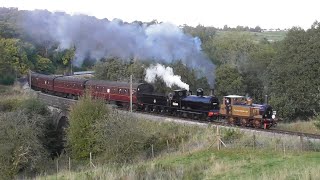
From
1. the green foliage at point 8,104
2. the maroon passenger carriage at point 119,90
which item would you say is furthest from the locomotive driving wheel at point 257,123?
the green foliage at point 8,104

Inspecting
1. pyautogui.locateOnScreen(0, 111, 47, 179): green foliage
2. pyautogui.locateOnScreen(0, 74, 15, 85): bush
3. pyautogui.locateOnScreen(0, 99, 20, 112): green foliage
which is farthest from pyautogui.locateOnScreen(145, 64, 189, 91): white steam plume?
pyautogui.locateOnScreen(0, 74, 15, 85): bush

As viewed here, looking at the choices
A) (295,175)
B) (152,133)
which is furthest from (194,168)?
(152,133)

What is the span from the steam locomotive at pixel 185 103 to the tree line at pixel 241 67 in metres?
4.59

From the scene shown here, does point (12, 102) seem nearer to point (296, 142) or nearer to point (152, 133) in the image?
point (152, 133)

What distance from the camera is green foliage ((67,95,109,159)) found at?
30641mm

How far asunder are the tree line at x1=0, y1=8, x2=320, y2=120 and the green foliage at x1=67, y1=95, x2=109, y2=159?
12509 mm

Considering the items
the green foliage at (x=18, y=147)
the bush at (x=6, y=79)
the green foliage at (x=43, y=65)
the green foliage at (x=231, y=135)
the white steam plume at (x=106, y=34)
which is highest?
the white steam plume at (x=106, y=34)

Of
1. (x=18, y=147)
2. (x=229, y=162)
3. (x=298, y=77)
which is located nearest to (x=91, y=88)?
(x=18, y=147)

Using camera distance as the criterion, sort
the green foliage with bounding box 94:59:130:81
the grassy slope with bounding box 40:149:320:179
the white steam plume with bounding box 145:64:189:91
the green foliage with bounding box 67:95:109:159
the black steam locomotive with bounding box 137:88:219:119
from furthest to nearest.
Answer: the green foliage with bounding box 94:59:130:81 → the white steam plume with bounding box 145:64:189:91 → the black steam locomotive with bounding box 137:88:219:119 → the green foliage with bounding box 67:95:109:159 → the grassy slope with bounding box 40:149:320:179

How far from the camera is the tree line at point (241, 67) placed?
44.3 metres

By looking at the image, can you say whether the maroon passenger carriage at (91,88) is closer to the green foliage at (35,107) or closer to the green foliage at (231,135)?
the green foliage at (35,107)

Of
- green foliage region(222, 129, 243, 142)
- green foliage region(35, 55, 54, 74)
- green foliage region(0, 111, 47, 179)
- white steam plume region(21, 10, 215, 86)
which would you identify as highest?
white steam plume region(21, 10, 215, 86)

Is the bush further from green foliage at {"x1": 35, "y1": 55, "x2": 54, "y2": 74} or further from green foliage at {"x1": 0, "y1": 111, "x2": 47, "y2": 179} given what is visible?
green foliage at {"x1": 0, "y1": 111, "x2": 47, "y2": 179}

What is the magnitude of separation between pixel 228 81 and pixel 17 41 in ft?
108
